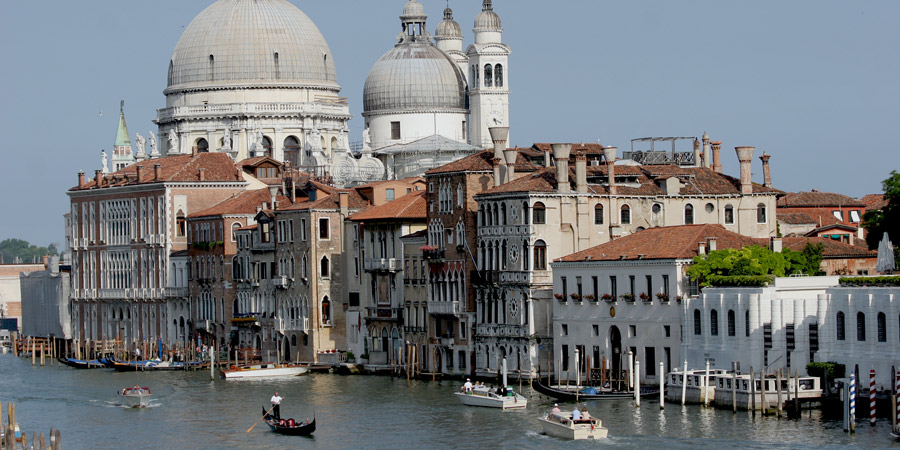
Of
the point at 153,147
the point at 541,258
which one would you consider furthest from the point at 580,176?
the point at 153,147

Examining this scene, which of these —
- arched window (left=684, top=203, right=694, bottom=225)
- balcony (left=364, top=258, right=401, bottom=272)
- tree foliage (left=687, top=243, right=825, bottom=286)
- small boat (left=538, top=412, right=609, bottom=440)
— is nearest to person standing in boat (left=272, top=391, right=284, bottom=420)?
small boat (left=538, top=412, right=609, bottom=440)

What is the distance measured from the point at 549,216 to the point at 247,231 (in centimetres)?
2058

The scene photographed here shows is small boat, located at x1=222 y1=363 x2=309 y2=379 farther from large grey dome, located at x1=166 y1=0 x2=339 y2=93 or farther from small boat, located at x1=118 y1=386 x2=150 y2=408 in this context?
large grey dome, located at x1=166 y1=0 x2=339 y2=93

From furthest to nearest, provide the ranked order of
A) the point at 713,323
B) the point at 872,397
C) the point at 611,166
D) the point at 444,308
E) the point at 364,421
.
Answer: the point at 444,308 → the point at 611,166 → the point at 364,421 → the point at 713,323 → the point at 872,397

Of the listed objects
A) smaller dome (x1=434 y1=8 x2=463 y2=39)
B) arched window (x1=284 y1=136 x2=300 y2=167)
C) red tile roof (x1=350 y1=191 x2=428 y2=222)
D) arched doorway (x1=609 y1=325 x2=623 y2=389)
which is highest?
smaller dome (x1=434 y1=8 x2=463 y2=39)

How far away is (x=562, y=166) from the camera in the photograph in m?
64.4

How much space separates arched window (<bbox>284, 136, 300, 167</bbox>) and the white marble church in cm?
5

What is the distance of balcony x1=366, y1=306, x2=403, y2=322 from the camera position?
7262cm

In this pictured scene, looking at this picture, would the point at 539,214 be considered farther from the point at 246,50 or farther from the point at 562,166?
the point at 246,50

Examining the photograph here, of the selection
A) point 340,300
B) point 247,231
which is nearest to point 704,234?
A: point 340,300

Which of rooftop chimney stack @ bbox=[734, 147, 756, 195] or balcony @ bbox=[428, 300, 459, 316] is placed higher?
rooftop chimney stack @ bbox=[734, 147, 756, 195]

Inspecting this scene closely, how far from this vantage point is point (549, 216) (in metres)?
64.6

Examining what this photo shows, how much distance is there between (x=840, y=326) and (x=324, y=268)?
92.3 feet

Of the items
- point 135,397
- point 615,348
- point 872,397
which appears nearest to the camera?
point 872,397
